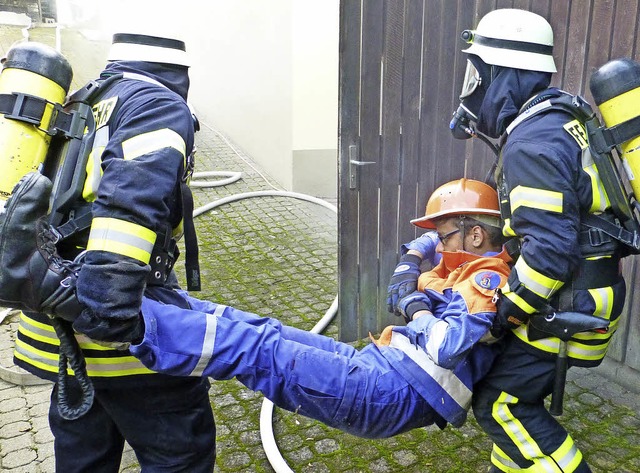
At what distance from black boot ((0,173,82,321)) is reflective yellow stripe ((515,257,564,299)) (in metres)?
1.62

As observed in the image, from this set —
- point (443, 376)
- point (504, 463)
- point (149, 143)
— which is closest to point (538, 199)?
point (443, 376)

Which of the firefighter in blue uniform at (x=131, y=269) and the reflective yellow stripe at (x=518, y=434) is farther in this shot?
the reflective yellow stripe at (x=518, y=434)

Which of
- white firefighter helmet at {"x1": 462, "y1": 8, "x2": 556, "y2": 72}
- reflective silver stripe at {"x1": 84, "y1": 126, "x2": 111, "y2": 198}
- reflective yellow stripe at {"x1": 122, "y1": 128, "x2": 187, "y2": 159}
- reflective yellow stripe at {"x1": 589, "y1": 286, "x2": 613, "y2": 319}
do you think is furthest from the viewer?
white firefighter helmet at {"x1": 462, "y1": 8, "x2": 556, "y2": 72}

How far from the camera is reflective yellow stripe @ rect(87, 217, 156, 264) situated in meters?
2.01

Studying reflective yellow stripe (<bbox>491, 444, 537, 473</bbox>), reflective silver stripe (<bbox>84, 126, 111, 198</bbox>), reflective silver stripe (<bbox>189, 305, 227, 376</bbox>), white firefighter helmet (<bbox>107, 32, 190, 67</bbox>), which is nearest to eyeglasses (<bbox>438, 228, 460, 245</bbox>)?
reflective yellow stripe (<bbox>491, 444, 537, 473</bbox>)

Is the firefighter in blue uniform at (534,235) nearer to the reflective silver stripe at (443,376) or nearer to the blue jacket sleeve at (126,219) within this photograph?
the reflective silver stripe at (443,376)

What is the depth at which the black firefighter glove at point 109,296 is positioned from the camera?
1.97m

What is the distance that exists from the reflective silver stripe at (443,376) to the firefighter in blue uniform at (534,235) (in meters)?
0.20

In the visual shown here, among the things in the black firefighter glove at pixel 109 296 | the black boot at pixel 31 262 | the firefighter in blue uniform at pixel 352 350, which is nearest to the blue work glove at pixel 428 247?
the firefighter in blue uniform at pixel 352 350

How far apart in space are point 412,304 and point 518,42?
47.8 inches

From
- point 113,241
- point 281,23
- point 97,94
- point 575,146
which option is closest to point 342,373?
point 113,241

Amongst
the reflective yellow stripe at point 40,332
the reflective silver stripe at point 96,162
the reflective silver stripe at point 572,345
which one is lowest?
the reflective silver stripe at point 572,345

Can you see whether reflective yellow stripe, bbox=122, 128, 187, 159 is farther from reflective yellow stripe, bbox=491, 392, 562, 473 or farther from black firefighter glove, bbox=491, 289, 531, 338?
reflective yellow stripe, bbox=491, 392, 562, 473

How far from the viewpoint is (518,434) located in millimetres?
2592
